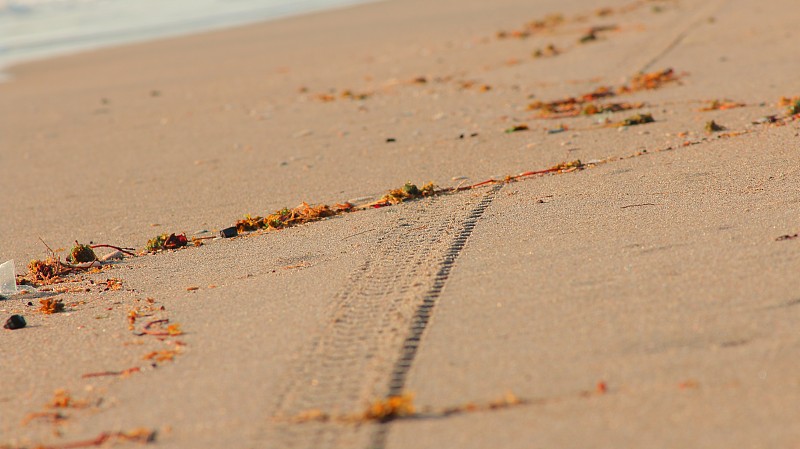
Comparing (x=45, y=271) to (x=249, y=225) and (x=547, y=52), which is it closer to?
(x=249, y=225)

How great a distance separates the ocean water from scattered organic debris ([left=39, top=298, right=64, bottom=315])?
43.4 feet

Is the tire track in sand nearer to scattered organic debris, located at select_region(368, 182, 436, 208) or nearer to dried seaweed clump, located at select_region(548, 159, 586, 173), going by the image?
scattered organic debris, located at select_region(368, 182, 436, 208)

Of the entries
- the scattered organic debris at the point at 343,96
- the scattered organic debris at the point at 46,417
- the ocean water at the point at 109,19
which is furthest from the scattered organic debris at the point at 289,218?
the ocean water at the point at 109,19

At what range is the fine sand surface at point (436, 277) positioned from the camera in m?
2.52

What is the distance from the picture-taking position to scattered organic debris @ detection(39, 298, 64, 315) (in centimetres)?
366

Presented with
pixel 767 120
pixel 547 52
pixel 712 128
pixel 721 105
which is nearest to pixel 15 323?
pixel 712 128

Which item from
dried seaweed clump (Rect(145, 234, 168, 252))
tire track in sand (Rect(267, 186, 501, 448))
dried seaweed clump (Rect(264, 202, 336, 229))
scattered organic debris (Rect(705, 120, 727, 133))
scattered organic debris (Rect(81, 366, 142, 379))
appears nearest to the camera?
tire track in sand (Rect(267, 186, 501, 448))

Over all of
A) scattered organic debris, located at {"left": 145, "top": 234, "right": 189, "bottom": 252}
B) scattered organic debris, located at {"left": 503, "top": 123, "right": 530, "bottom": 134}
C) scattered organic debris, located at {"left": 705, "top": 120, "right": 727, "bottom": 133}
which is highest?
scattered organic debris, located at {"left": 503, "top": 123, "right": 530, "bottom": 134}

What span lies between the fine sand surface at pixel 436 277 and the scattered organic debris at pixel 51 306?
0.21 feet

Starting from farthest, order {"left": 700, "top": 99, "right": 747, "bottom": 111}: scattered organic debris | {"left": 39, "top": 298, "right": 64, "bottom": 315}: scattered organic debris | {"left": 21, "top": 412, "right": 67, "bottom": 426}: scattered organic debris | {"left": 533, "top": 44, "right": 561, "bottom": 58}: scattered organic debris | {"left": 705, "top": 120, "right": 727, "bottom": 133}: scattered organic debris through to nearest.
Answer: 1. {"left": 533, "top": 44, "right": 561, "bottom": 58}: scattered organic debris
2. {"left": 700, "top": 99, "right": 747, "bottom": 111}: scattered organic debris
3. {"left": 705, "top": 120, "right": 727, "bottom": 133}: scattered organic debris
4. {"left": 39, "top": 298, "right": 64, "bottom": 315}: scattered organic debris
5. {"left": 21, "top": 412, "right": 67, "bottom": 426}: scattered organic debris

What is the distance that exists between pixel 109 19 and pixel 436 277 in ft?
72.8

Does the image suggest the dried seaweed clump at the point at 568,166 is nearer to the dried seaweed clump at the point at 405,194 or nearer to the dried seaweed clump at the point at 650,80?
the dried seaweed clump at the point at 405,194

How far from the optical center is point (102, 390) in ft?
9.51

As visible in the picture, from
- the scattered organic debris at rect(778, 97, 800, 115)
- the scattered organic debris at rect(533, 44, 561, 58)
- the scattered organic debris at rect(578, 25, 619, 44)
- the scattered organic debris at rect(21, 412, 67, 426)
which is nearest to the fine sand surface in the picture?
the scattered organic debris at rect(21, 412, 67, 426)
